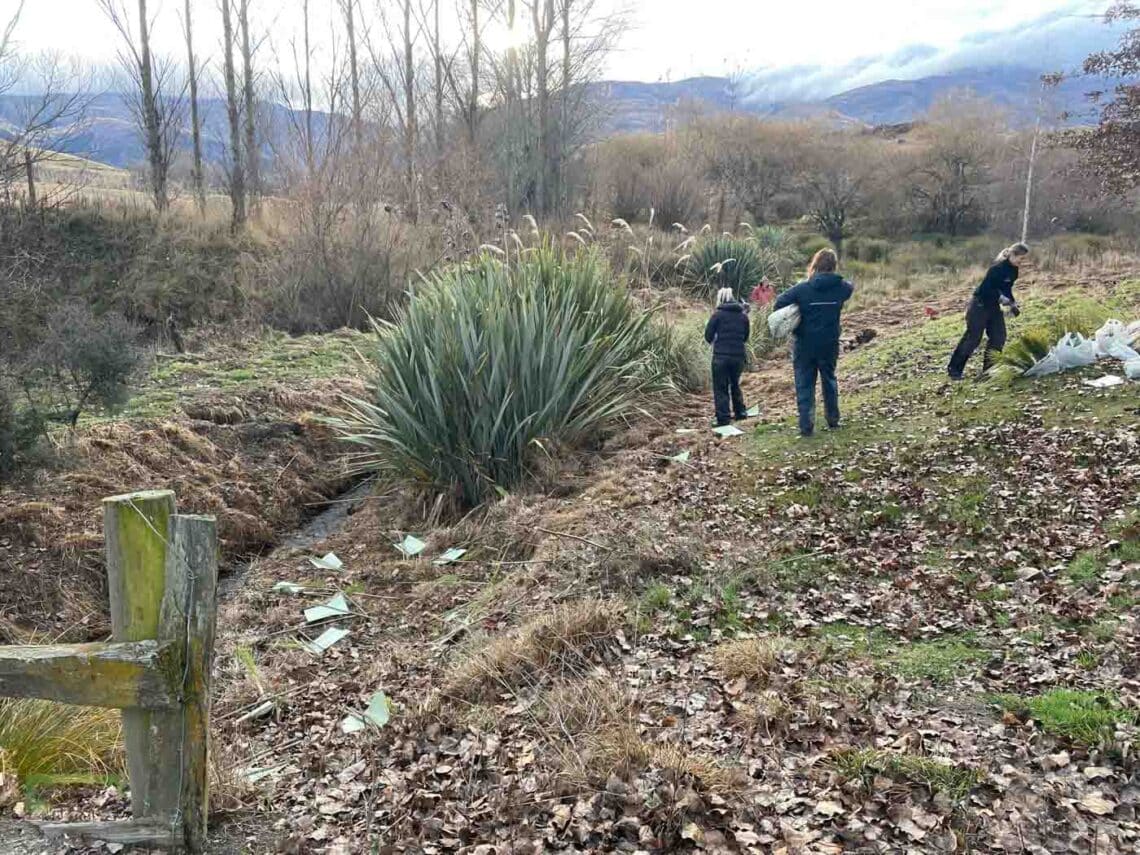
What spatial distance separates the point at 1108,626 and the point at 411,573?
5.20 m

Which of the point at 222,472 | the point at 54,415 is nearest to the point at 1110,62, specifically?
the point at 222,472

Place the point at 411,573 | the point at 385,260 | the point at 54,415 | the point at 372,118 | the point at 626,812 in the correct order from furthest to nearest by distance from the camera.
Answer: the point at 372,118, the point at 385,260, the point at 54,415, the point at 411,573, the point at 626,812

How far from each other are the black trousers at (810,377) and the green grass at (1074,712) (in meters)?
4.83

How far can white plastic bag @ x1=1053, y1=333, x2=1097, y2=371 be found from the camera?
9.59m

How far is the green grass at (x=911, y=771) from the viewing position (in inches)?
141

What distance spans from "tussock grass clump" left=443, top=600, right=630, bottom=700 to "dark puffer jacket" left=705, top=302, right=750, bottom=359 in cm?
478

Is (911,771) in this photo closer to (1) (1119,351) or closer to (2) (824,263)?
(2) (824,263)

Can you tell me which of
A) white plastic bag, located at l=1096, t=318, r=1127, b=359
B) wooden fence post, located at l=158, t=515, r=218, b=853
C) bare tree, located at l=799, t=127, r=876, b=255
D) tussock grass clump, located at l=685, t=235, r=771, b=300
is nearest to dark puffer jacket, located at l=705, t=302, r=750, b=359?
white plastic bag, located at l=1096, t=318, r=1127, b=359

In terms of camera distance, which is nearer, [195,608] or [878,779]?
[195,608]

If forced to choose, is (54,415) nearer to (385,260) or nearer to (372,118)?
(385,260)

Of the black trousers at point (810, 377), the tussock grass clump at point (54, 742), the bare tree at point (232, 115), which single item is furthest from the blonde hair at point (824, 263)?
the bare tree at point (232, 115)

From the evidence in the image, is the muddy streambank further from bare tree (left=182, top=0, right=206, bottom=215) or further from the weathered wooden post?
bare tree (left=182, top=0, right=206, bottom=215)

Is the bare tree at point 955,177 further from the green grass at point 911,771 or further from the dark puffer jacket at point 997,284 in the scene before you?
the green grass at point 911,771

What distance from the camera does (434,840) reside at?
11.6 ft
